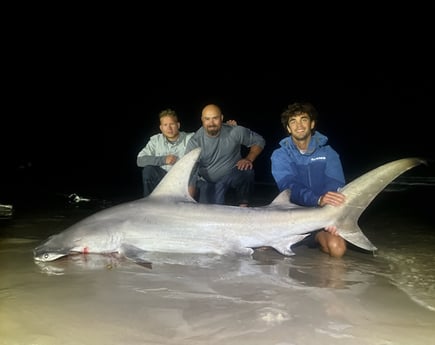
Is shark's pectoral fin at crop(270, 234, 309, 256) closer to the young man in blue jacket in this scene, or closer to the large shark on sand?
the large shark on sand

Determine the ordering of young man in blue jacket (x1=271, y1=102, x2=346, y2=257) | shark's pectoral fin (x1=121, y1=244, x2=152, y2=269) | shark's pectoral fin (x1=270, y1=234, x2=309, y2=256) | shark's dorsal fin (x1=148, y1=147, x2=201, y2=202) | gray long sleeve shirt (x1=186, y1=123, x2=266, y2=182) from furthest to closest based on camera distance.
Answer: gray long sleeve shirt (x1=186, y1=123, x2=266, y2=182) < young man in blue jacket (x1=271, y1=102, x2=346, y2=257) < shark's dorsal fin (x1=148, y1=147, x2=201, y2=202) < shark's pectoral fin (x1=270, y1=234, x2=309, y2=256) < shark's pectoral fin (x1=121, y1=244, x2=152, y2=269)

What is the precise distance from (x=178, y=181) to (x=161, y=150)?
200 cm

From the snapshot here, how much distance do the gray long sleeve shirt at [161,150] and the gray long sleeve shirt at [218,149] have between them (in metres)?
0.34

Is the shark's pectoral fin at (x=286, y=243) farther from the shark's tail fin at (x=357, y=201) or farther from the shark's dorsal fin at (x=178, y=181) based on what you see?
the shark's dorsal fin at (x=178, y=181)

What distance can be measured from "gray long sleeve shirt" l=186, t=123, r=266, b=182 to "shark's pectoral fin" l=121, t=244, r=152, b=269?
1.98 meters

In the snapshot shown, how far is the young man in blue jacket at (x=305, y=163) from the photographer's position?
4836 millimetres

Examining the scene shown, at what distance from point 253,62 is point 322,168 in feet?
208

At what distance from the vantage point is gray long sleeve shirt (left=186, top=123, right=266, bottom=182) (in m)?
6.05

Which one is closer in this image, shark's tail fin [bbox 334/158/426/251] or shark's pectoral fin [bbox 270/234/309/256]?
shark's tail fin [bbox 334/158/426/251]

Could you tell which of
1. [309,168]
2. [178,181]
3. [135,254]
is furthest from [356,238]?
[135,254]

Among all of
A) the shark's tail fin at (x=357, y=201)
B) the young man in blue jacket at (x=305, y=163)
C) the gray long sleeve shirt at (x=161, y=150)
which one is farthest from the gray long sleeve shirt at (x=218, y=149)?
the shark's tail fin at (x=357, y=201)

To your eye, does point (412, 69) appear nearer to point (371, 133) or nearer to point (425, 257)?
point (371, 133)

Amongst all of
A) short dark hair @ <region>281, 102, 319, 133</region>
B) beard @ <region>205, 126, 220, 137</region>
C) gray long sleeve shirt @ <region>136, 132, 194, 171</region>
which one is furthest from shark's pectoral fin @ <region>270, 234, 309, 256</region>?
gray long sleeve shirt @ <region>136, 132, 194, 171</region>

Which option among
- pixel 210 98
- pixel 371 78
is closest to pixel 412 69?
pixel 371 78
